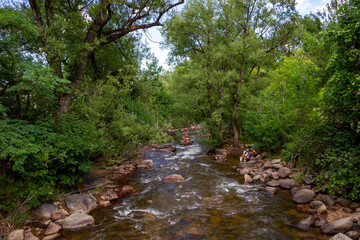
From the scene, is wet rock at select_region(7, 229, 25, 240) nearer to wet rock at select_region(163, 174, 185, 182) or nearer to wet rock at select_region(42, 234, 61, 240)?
wet rock at select_region(42, 234, 61, 240)

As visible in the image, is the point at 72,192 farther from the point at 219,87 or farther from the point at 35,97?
the point at 219,87

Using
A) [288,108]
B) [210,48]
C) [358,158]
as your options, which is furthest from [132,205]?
[210,48]

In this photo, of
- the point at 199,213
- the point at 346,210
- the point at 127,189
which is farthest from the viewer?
the point at 127,189

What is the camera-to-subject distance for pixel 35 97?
8.62 meters

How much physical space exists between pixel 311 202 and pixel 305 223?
5.08 feet

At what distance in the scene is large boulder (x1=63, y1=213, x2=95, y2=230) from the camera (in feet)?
23.6

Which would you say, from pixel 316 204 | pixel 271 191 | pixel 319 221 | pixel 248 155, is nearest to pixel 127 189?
pixel 271 191

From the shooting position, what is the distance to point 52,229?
6.84 meters

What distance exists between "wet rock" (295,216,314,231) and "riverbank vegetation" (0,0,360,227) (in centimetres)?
143

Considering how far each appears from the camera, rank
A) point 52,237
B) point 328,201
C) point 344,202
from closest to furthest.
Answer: point 52,237 → point 344,202 → point 328,201

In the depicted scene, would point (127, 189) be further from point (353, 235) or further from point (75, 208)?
point (353, 235)

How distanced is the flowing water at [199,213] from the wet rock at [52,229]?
0.43 metres

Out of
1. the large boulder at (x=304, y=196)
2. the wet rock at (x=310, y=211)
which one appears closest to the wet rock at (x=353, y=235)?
the wet rock at (x=310, y=211)

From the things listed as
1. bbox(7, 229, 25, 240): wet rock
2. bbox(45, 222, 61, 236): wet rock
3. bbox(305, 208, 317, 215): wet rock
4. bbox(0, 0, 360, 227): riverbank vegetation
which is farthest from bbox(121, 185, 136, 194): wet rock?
bbox(305, 208, 317, 215): wet rock
